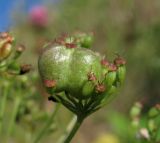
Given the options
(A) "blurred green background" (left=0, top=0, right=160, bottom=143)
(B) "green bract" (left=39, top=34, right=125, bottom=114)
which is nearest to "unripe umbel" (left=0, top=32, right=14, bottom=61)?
(B) "green bract" (left=39, top=34, right=125, bottom=114)

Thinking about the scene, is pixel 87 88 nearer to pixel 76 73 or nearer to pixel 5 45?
pixel 76 73

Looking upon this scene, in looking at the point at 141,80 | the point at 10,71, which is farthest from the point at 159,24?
the point at 10,71

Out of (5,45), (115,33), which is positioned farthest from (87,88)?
(115,33)

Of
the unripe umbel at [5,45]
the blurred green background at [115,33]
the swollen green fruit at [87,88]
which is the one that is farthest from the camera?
the blurred green background at [115,33]

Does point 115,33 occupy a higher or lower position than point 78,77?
lower

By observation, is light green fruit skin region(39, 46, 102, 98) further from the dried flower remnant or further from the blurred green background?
the blurred green background

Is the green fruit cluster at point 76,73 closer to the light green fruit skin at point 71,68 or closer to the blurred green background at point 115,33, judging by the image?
the light green fruit skin at point 71,68


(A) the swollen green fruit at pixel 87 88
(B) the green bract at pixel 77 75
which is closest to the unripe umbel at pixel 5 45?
(B) the green bract at pixel 77 75
